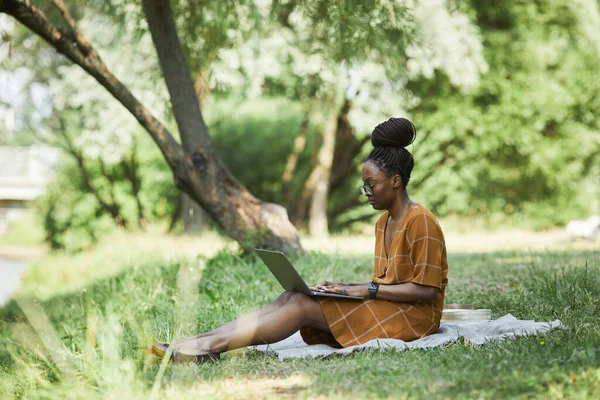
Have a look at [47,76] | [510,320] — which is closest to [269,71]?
[47,76]

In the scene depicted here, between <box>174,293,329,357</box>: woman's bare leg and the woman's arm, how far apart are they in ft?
0.61

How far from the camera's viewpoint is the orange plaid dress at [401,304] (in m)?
4.34

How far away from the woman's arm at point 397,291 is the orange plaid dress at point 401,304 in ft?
0.16

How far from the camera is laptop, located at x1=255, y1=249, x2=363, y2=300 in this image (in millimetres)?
4152

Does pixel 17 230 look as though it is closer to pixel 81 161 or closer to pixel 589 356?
pixel 81 161

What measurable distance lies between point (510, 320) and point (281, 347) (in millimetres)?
1476

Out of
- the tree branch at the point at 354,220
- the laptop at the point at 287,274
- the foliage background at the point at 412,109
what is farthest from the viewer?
the tree branch at the point at 354,220

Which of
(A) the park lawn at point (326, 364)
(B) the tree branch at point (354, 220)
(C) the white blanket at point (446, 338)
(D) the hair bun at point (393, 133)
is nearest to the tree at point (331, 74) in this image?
(B) the tree branch at point (354, 220)

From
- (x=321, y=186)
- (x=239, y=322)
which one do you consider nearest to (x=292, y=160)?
(x=321, y=186)

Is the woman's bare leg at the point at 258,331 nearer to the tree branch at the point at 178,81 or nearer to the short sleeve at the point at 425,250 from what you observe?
the short sleeve at the point at 425,250

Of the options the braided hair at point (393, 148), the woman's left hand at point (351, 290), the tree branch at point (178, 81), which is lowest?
the woman's left hand at point (351, 290)

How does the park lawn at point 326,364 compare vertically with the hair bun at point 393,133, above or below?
below

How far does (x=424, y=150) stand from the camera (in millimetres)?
18547

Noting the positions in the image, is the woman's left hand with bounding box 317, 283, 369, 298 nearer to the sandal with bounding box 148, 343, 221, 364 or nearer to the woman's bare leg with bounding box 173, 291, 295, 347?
the woman's bare leg with bounding box 173, 291, 295, 347
